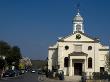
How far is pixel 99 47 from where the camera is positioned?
95.3m

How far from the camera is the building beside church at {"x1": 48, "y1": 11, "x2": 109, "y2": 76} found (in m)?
91.9

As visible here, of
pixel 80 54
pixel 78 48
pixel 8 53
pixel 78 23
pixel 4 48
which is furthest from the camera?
pixel 8 53

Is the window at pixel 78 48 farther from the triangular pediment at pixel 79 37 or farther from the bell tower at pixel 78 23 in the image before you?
the bell tower at pixel 78 23

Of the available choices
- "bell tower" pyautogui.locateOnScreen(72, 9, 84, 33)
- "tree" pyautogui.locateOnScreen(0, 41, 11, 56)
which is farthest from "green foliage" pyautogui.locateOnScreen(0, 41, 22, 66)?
"bell tower" pyautogui.locateOnScreen(72, 9, 84, 33)

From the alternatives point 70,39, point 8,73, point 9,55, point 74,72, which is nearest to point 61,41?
point 70,39

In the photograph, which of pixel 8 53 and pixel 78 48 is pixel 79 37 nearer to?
pixel 78 48

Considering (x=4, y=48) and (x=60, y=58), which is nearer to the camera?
(x=60, y=58)

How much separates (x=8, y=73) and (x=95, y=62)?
78.5 ft

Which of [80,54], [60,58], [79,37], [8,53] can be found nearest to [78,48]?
[79,37]

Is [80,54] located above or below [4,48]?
below

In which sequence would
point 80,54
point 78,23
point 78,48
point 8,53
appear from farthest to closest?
Answer: point 8,53
point 78,23
point 78,48
point 80,54

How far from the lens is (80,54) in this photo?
91.1 m

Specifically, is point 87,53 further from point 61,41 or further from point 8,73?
point 8,73

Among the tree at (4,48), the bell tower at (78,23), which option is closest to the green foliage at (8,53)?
the tree at (4,48)
